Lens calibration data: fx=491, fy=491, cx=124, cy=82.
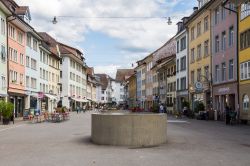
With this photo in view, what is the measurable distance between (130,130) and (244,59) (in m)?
25.2

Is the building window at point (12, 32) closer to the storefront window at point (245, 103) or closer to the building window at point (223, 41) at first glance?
the building window at point (223, 41)

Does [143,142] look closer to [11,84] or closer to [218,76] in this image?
[218,76]

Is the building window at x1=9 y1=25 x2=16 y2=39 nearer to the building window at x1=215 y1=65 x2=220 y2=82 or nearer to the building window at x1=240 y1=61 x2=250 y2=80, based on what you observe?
the building window at x1=215 y1=65 x2=220 y2=82

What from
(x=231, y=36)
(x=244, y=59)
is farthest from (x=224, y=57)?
(x=244, y=59)

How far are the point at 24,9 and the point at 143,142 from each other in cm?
4637

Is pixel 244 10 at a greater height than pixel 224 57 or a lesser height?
greater

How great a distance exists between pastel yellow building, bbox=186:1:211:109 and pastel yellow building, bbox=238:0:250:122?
9252 mm

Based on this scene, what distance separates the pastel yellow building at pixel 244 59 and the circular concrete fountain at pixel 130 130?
22.8 meters

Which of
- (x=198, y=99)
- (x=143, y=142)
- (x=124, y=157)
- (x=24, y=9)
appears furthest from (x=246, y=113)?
(x=24, y=9)

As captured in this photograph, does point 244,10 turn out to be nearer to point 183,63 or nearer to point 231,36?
point 231,36

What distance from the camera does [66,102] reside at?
101m

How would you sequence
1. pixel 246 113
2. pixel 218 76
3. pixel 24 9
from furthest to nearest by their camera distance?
1. pixel 24 9
2. pixel 218 76
3. pixel 246 113

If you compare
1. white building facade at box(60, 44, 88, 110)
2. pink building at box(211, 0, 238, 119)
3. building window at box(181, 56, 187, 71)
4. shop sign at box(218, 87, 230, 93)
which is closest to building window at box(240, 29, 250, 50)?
pink building at box(211, 0, 238, 119)

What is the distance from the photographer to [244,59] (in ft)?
131
